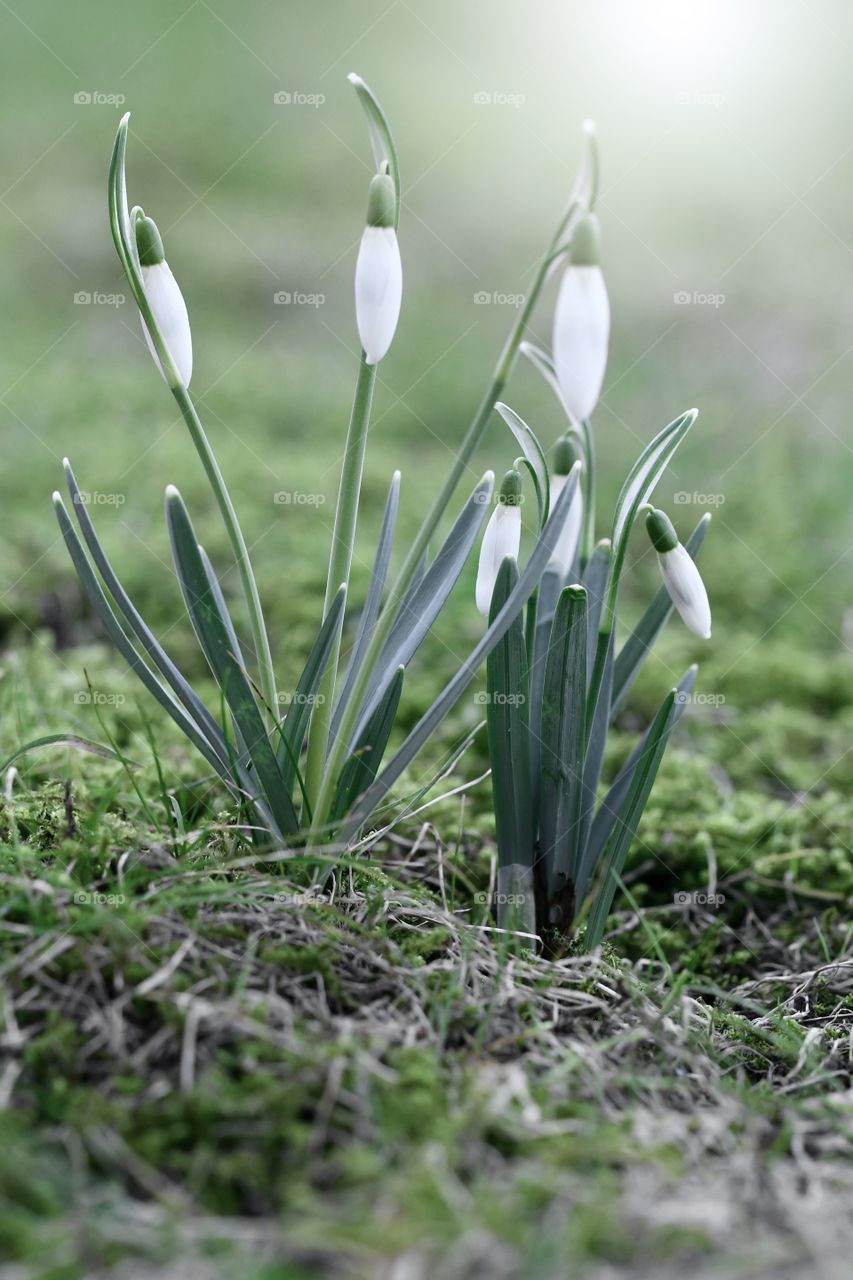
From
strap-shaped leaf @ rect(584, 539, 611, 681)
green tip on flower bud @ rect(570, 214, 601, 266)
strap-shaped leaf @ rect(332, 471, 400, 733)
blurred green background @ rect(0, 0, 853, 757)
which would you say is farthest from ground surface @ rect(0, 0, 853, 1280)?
green tip on flower bud @ rect(570, 214, 601, 266)

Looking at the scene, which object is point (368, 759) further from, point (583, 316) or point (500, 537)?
point (583, 316)

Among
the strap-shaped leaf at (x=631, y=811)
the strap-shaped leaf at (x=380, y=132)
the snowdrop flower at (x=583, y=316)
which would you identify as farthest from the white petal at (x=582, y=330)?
the strap-shaped leaf at (x=631, y=811)

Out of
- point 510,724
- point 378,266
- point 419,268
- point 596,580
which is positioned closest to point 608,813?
point 510,724

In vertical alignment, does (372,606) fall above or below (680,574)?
below

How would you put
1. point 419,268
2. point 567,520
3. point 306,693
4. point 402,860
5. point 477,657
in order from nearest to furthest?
point 477,657
point 306,693
point 567,520
point 402,860
point 419,268

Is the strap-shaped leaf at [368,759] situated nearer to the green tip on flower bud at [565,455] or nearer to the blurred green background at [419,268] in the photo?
the green tip on flower bud at [565,455]

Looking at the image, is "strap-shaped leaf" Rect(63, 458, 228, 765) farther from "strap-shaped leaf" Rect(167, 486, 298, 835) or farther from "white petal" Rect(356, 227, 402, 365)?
"white petal" Rect(356, 227, 402, 365)
